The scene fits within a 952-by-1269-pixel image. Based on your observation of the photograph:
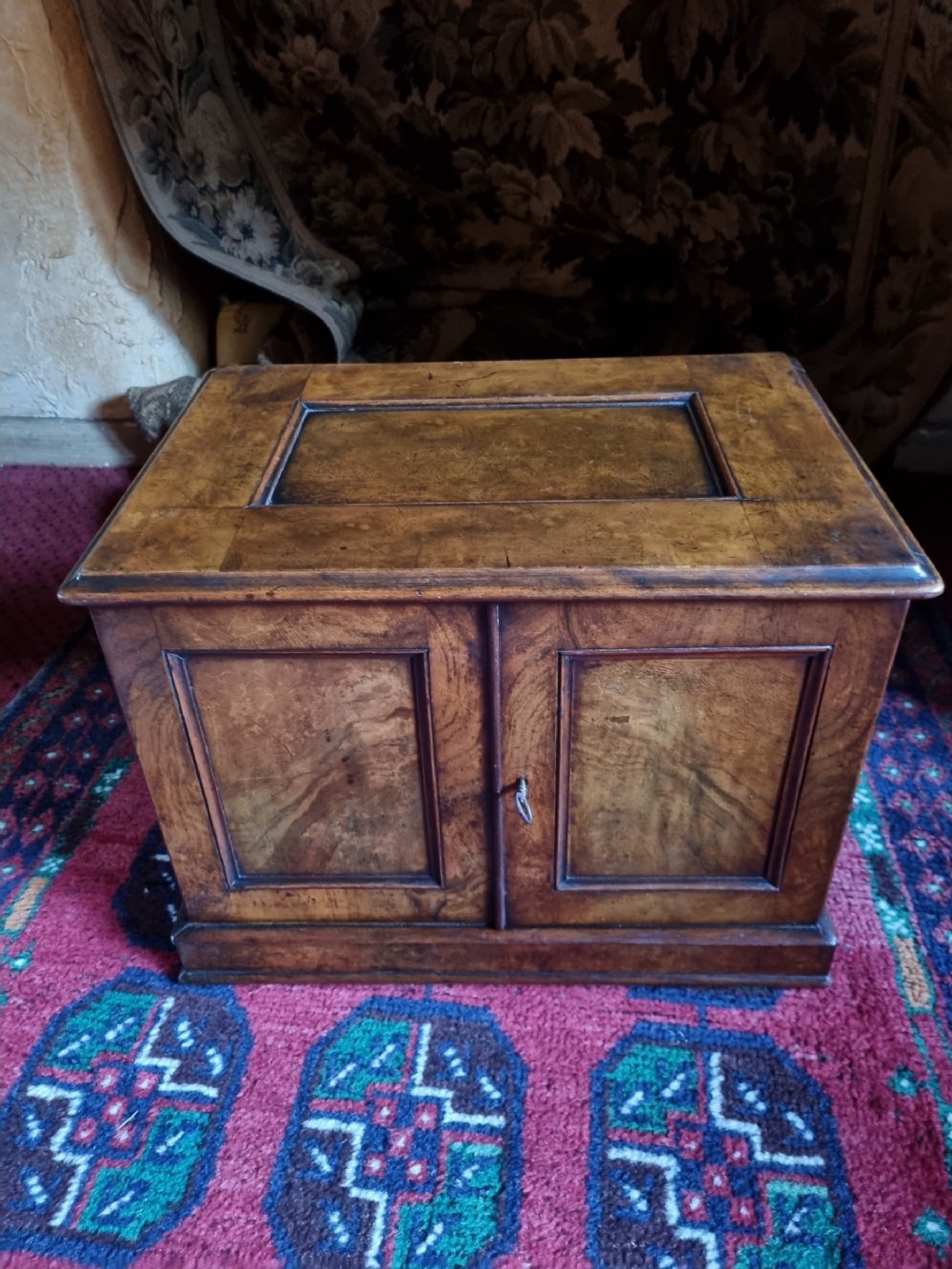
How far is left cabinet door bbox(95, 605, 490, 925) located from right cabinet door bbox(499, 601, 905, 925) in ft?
0.18

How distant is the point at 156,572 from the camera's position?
2.76 feet

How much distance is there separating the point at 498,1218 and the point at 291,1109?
0.78 feet

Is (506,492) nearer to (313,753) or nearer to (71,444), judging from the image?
(313,753)

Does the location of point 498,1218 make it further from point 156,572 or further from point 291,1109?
point 156,572

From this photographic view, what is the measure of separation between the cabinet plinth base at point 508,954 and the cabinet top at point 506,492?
17.4 inches

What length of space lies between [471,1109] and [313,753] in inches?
15.7

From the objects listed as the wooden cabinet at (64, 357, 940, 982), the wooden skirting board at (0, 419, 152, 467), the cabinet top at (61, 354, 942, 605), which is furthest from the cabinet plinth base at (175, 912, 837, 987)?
the wooden skirting board at (0, 419, 152, 467)

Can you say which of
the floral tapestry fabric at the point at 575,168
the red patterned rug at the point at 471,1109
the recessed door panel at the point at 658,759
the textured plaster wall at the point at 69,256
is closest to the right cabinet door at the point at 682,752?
the recessed door panel at the point at 658,759

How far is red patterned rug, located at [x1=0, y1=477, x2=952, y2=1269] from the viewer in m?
0.89

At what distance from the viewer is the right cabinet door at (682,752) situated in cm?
85

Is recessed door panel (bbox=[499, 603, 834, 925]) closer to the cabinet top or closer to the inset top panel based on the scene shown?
the cabinet top

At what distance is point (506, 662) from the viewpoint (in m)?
0.88

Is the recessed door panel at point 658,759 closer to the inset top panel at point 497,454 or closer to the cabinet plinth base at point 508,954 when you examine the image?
the cabinet plinth base at point 508,954

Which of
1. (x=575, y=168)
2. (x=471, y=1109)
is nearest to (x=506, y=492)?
(x=471, y=1109)
